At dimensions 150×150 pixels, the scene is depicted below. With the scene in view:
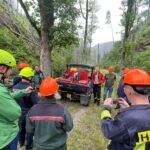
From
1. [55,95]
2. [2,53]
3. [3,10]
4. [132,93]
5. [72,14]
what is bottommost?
[55,95]

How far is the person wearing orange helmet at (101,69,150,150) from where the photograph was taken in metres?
2.15

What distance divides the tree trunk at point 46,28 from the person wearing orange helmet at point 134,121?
9243mm

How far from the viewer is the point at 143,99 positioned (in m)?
2.24

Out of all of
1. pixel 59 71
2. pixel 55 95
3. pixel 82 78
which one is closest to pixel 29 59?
pixel 59 71

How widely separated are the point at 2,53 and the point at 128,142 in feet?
6.00

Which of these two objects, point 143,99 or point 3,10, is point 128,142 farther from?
point 3,10

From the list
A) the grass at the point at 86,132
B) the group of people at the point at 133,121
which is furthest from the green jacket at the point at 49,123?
the grass at the point at 86,132

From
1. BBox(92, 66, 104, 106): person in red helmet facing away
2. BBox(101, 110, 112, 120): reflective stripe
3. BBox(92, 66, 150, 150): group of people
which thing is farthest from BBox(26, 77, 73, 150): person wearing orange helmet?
BBox(92, 66, 104, 106): person in red helmet facing away

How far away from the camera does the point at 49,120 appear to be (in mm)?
3377

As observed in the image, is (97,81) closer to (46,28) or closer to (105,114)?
(46,28)

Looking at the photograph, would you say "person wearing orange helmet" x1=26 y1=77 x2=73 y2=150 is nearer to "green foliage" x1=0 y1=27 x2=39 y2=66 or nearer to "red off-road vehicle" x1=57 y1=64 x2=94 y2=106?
"red off-road vehicle" x1=57 y1=64 x2=94 y2=106

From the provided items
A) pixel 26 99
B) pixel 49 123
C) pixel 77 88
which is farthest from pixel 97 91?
pixel 49 123

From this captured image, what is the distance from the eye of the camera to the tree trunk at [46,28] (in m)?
11.0

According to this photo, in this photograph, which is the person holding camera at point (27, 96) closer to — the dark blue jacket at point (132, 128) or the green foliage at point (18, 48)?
the dark blue jacket at point (132, 128)
